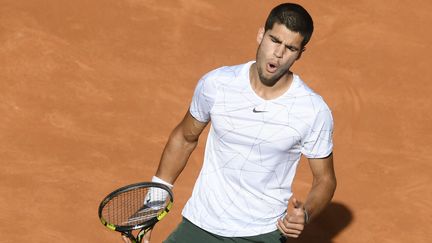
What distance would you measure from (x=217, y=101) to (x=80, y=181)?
3284 millimetres

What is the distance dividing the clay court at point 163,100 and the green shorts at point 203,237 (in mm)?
2227

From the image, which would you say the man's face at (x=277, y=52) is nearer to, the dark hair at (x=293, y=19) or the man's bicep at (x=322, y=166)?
the dark hair at (x=293, y=19)

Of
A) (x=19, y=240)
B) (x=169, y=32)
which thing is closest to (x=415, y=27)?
(x=169, y=32)

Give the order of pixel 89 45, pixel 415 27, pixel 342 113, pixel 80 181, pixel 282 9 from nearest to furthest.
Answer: pixel 282 9
pixel 80 181
pixel 342 113
pixel 89 45
pixel 415 27

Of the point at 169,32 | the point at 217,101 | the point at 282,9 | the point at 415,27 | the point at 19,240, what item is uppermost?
the point at 282,9

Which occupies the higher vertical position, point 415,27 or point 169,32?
point 415,27

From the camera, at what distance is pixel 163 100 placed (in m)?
9.91

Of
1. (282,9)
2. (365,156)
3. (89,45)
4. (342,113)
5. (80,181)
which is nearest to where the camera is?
(282,9)

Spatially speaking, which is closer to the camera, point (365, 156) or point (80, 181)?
point (80, 181)

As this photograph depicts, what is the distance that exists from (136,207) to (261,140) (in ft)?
3.19

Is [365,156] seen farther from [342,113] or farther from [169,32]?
[169,32]

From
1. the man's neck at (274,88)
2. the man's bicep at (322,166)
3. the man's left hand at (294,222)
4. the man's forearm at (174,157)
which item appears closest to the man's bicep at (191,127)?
the man's forearm at (174,157)

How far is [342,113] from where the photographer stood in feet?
32.7

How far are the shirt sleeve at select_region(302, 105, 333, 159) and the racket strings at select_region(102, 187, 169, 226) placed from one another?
1.00m
